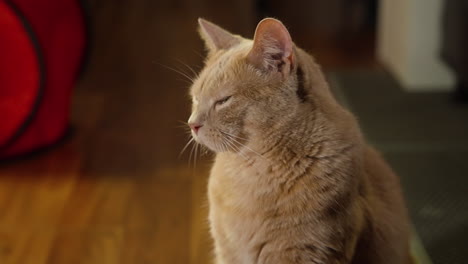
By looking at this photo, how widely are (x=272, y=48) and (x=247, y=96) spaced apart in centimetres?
9

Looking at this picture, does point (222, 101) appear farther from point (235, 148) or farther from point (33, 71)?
point (33, 71)

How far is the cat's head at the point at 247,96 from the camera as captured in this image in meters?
1.05

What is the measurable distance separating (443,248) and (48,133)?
4.17 feet

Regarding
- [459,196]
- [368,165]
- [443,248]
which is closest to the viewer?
[368,165]

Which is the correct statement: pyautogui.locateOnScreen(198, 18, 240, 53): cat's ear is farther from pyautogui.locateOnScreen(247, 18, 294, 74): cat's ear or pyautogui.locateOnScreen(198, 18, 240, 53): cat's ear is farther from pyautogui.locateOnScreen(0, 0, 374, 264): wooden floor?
pyautogui.locateOnScreen(0, 0, 374, 264): wooden floor

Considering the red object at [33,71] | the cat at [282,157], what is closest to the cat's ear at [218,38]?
the cat at [282,157]

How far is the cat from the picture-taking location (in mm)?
1067

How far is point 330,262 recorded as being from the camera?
3.62 feet

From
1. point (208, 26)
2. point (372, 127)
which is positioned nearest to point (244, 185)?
point (208, 26)

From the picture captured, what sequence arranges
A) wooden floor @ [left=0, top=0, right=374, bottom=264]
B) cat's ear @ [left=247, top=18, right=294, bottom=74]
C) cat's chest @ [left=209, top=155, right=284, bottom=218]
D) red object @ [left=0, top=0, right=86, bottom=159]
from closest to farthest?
cat's ear @ [left=247, top=18, right=294, bottom=74], cat's chest @ [left=209, top=155, right=284, bottom=218], wooden floor @ [left=0, top=0, right=374, bottom=264], red object @ [left=0, top=0, right=86, bottom=159]

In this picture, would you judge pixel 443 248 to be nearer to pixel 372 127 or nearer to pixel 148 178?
pixel 372 127

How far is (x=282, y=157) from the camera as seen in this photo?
111 centimetres

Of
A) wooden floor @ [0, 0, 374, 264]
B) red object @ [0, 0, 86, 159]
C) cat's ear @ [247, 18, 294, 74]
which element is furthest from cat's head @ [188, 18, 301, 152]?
red object @ [0, 0, 86, 159]

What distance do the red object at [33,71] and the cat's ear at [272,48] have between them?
109 centimetres
